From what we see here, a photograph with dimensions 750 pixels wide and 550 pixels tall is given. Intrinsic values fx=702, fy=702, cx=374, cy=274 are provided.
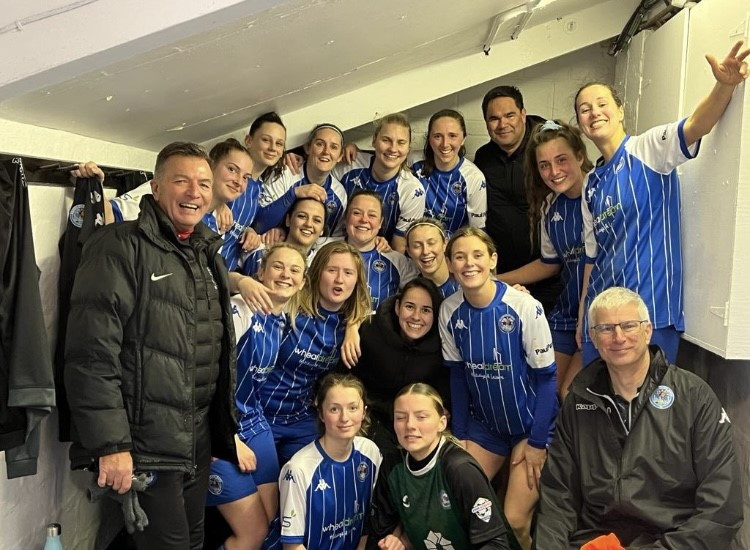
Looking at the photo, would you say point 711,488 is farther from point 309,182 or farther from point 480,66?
point 480,66

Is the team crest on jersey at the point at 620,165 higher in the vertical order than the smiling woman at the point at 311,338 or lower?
higher

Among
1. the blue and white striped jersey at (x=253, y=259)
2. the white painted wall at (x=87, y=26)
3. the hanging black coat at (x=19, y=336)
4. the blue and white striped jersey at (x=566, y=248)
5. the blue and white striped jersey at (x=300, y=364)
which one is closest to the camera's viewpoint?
the white painted wall at (x=87, y=26)

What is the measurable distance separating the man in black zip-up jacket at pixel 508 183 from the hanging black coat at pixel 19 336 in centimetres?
214

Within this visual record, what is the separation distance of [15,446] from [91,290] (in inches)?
17.2

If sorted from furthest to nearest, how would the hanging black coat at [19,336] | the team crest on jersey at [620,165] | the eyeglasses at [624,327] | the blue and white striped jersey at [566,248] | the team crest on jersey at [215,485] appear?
the blue and white striped jersey at [566,248], the team crest on jersey at [215,485], the team crest on jersey at [620,165], the eyeglasses at [624,327], the hanging black coat at [19,336]

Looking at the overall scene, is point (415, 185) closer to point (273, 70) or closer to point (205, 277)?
point (273, 70)

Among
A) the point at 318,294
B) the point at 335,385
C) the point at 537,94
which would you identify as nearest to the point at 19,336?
the point at 335,385

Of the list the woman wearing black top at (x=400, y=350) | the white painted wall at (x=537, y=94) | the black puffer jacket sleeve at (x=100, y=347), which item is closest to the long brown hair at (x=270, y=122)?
the woman wearing black top at (x=400, y=350)

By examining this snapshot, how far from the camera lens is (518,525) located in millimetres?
2516

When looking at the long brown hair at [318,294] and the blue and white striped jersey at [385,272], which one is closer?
the long brown hair at [318,294]

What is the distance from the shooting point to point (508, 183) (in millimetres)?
3352

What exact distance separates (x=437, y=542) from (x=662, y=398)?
885mm

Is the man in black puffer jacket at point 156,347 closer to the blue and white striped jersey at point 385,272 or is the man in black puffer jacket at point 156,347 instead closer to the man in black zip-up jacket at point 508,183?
the blue and white striped jersey at point 385,272

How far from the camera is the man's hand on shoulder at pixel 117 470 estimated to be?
182 centimetres
